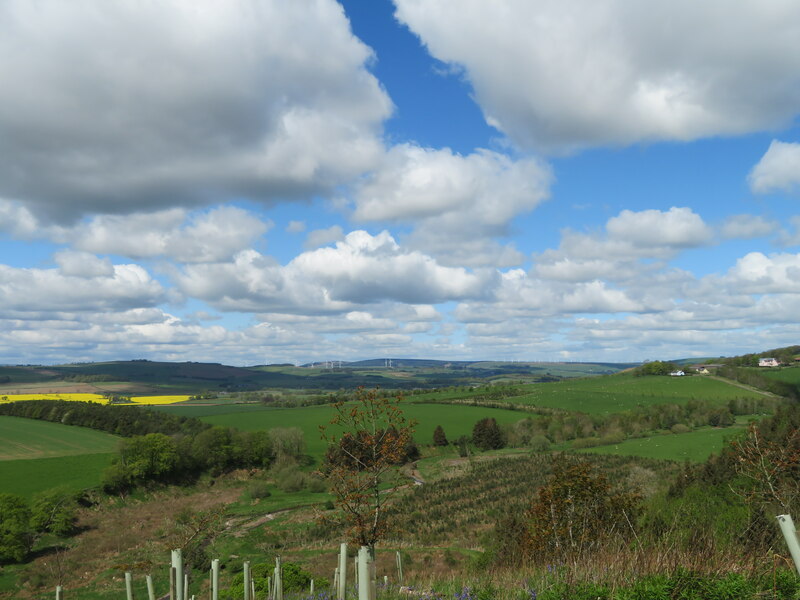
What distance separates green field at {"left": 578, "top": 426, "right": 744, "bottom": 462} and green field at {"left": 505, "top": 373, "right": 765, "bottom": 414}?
79.3 feet

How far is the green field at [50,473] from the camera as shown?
247 feet

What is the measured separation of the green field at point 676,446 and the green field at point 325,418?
29.6 m

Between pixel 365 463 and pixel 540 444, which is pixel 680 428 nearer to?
pixel 540 444

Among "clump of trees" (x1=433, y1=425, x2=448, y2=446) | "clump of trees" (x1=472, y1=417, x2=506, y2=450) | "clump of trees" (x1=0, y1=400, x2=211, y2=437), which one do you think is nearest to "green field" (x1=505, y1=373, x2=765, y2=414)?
"clump of trees" (x1=472, y1=417, x2=506, y2=450)

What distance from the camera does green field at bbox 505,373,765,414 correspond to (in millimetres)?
128125

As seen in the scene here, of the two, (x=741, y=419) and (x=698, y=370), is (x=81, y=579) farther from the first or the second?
(x=698, y=370)

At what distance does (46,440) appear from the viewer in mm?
99062

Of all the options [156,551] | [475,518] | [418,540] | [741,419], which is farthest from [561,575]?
[741,419]

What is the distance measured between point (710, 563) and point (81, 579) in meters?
55.2

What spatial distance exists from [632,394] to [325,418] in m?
83.2

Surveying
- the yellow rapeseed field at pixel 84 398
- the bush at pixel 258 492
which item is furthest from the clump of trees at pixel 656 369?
the yellow rapeseed field at pixel 84 398

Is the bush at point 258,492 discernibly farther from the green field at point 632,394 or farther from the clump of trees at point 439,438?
the green field at point 632,394

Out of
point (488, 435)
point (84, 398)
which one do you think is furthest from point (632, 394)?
point (84, 398)

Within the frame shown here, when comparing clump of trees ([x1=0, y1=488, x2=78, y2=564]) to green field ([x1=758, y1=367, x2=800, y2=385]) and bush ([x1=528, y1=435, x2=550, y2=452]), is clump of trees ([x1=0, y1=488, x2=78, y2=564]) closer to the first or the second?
bush ([x1=528, y1=435, x2=550, y2=452])
